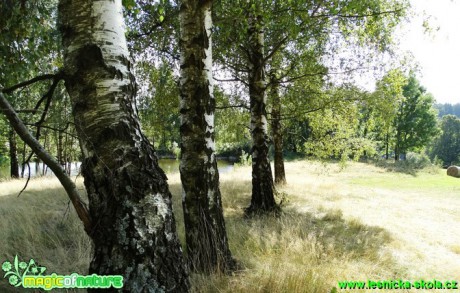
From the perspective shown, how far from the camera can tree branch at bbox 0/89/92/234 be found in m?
1.42

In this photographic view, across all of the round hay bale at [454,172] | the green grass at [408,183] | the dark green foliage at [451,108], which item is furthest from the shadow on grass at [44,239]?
the dark green foliage at [451,108]

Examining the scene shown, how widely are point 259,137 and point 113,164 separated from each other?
4.97 m

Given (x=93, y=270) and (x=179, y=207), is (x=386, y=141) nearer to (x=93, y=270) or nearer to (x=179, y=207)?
(x=179, y=207)

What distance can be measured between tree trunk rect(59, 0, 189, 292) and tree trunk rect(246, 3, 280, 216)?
464 cm

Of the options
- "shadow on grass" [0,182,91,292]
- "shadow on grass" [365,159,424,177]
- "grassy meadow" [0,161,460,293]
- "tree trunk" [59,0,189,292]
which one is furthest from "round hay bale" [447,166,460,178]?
"tree trunk" [59,0,189,292]

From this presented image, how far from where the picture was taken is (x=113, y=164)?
1.62m

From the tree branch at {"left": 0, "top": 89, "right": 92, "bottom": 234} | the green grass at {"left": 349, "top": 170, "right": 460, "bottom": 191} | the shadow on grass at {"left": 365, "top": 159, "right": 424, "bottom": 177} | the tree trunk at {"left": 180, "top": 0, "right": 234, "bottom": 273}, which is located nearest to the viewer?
the tree branch at {"left": 0, "top": 89, "right": 92, "bottom": 234}

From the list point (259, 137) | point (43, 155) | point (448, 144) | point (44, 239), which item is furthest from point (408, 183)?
point (448, 144)

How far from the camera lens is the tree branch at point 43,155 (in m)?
1.42

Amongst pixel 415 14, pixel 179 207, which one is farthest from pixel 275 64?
pixel 179 207

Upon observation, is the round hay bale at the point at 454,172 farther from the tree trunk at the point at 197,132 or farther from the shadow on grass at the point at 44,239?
the shadow on grass at the point at 44,239

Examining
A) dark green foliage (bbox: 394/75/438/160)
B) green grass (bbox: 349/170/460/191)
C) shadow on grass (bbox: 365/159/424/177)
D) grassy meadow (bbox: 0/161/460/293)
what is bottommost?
green grass (bbox: 349/170/460/191)

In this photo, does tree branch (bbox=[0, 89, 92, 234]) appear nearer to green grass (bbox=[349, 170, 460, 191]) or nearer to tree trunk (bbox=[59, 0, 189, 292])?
tree trunk (bbox=[59, 0, 189, 292])

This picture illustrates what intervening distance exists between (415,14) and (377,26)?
76cm
